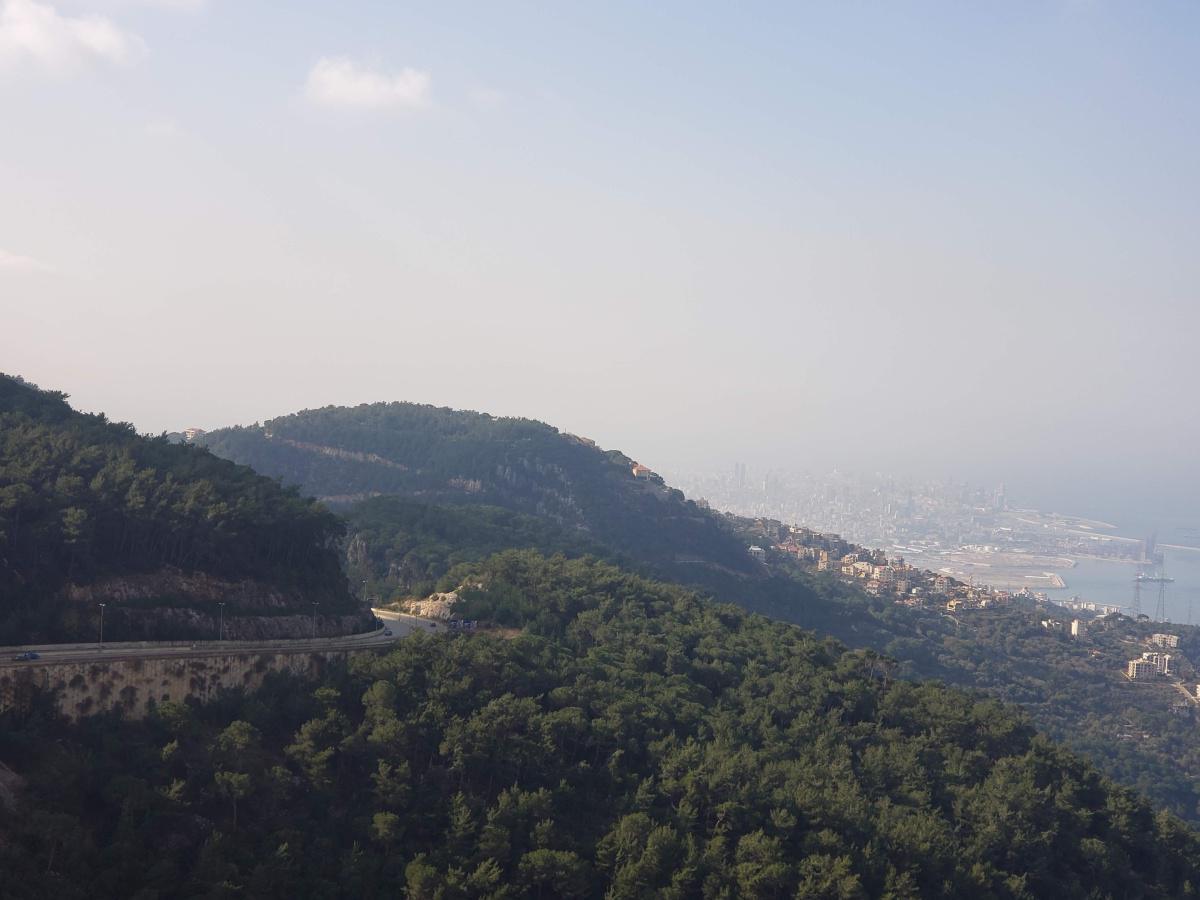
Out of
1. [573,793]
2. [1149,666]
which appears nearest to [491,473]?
[1149,666]

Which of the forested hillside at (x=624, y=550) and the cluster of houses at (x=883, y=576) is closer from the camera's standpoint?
the forested hillside at (x=624, y=550)

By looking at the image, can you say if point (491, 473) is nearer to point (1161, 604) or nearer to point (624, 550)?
point (624, 550)

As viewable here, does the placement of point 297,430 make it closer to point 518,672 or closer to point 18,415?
point 18,415

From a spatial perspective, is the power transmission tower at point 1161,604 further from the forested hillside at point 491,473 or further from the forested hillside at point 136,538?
the forested hillside at point 136,538

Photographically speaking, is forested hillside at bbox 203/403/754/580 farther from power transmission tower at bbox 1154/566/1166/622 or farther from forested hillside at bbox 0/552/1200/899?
power transmission tower at bbox 1154/566/1166/622

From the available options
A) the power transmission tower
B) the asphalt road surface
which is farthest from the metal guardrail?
the power transmission tower

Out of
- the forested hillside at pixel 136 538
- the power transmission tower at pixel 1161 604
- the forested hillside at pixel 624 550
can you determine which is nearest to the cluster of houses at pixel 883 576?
the forested hillside at pixel 624 550
